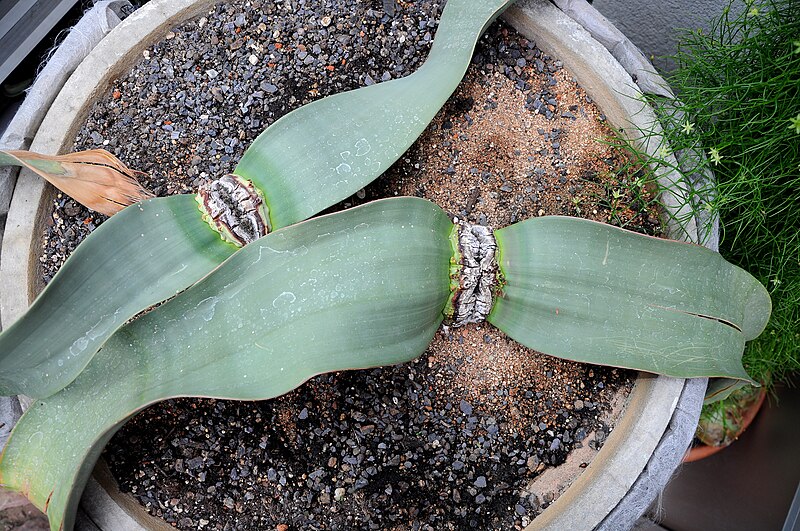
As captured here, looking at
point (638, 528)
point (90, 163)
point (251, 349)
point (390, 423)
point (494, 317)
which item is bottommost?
point (638, 528)

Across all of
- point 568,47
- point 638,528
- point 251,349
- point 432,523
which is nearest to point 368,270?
point 251,349

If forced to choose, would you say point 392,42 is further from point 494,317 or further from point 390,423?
point 390,423

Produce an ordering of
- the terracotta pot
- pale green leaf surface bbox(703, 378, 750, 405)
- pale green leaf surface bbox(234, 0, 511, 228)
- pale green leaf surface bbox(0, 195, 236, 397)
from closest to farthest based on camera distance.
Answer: pale green leaf surface bbox(0, 195, 236, 397) → pale green leaf surface bbox(234, 0, 511, 228) → pale green leaf surface bbox(703, 378, 750, 405) → the terracotta pot

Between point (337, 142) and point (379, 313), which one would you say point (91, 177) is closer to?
point (337, 142)

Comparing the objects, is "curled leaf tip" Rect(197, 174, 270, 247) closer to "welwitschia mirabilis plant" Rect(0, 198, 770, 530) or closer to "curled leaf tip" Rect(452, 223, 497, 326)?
"welwitschia mirabilis plant" Rect(0, 198, 770, 530)

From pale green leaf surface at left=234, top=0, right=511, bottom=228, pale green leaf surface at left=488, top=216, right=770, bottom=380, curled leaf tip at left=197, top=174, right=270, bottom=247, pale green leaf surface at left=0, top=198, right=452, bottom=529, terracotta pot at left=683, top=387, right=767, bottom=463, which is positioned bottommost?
terracotta pot at left=683, top=387, right=767, bottom=463

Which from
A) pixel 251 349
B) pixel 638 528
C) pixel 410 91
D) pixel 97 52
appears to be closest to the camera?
pixel 251 349

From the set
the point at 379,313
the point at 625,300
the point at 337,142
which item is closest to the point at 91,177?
the point at 337,142

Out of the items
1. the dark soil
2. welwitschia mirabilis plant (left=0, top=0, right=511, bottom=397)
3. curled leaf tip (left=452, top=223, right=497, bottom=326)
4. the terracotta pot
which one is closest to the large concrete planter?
the dark soil
